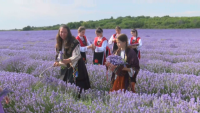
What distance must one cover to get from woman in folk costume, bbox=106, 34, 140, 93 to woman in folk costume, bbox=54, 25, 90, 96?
0.56 m

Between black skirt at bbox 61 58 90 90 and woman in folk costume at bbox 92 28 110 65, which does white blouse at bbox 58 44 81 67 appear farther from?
woman in folk costume at bbox 92 28 110 65

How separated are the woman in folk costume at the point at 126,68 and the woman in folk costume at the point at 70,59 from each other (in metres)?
0.56

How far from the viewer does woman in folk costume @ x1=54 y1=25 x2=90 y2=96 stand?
2826 mm

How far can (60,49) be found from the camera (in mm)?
3023

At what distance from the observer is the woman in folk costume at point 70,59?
9.27 ft

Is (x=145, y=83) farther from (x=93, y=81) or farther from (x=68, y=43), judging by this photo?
(x=68, y=43)

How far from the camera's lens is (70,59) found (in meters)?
2.78

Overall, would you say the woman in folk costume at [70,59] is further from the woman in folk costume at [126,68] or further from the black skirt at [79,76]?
the woman in folk costume at [126,68]

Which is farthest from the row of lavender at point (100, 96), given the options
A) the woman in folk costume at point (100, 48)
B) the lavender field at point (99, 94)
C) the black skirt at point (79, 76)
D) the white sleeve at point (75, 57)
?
the woman in folk costume at point (100, 48)

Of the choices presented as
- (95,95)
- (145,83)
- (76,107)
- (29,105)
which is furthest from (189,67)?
(29,105)

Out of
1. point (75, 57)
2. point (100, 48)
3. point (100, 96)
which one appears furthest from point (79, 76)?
point (100, 48)

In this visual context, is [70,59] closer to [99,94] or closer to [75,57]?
[75,57]

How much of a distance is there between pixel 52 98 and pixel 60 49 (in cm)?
109

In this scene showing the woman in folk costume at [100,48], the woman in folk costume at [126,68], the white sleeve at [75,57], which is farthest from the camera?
the woman in folk costume at [100,48]
